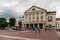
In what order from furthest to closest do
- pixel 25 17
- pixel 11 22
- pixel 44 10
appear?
pixel 11 22, pixel 25 17, pixel 44 10

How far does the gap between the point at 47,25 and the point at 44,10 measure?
22.6 feet

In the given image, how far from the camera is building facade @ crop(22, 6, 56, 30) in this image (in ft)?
219

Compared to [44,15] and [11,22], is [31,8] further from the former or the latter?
[11,22]

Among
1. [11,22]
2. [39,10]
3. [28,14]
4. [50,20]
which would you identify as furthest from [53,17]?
[11,22]

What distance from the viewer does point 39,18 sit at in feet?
222

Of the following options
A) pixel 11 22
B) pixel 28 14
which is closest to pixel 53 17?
pixel 28 14

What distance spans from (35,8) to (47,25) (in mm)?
9237

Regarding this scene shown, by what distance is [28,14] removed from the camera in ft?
228

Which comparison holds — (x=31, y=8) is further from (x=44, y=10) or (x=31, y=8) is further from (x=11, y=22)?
(x=11, y=22)

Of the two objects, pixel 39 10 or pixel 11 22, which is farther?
pixel 11 22

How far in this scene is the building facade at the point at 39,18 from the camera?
66.8 metres

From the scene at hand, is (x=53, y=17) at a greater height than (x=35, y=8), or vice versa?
(x=35, y=8)

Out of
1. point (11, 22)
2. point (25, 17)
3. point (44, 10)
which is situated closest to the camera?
point (44, 10)

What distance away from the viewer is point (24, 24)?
70875 millimetres
